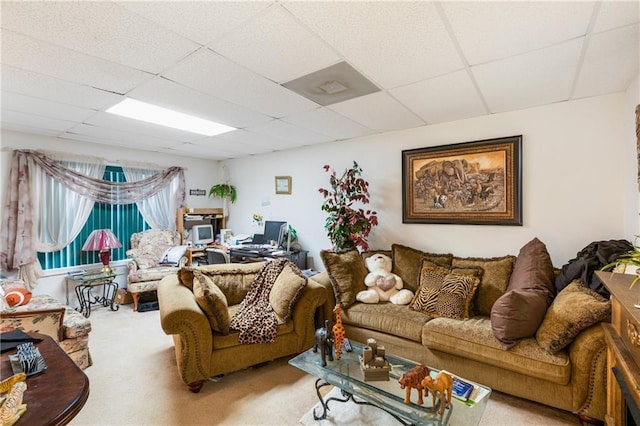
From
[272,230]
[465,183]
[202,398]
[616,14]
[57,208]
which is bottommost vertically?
[202,398]

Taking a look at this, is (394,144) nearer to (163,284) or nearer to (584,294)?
(584,294)

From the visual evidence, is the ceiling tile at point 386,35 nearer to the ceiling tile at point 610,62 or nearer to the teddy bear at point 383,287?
the ceiling tile at point 610,62

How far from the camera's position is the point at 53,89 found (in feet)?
7.63

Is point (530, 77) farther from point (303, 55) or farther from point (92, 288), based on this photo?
point (92, 288)

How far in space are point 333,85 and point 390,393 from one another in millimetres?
2093

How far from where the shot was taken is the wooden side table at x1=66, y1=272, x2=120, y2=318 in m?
3.91

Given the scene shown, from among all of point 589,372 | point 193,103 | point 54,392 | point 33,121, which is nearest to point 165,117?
point 193,103

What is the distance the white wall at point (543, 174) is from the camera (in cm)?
254

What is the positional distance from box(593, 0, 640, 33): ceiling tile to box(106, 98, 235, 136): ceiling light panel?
3079 mm

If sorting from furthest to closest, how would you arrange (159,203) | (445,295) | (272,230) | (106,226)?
(159,203)
(272,230)
(106,226)
(445,295)

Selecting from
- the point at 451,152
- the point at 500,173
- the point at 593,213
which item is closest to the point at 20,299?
the point at 451,152

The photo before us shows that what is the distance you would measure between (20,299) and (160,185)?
8.56 ft

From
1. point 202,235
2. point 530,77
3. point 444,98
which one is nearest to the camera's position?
point 530,77

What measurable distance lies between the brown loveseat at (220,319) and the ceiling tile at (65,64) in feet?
5.35
